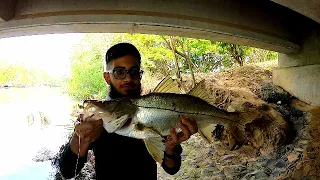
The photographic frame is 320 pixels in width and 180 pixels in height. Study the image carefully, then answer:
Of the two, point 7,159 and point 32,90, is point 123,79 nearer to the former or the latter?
point 7,159

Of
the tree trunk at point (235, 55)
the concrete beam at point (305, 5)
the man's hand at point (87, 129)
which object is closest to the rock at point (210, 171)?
the concrete beam at point (305, 5)

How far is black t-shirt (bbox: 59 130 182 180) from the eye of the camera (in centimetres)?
233

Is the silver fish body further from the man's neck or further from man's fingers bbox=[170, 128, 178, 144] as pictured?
the man's neck

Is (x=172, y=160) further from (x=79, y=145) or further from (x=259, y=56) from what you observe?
(x=259, y=56)

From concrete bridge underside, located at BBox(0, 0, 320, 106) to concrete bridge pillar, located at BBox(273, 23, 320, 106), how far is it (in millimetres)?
27

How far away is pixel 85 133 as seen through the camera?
2115 millimetres

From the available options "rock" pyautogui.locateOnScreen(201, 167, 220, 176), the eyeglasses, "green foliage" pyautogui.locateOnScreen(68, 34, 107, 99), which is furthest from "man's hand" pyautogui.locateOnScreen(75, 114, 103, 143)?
"green foliage" pyautogui.locateOnScreen(68, 34, 107, 99)

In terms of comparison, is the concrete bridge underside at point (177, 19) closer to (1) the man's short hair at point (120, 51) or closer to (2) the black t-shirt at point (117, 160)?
(1) the man's short hair at point (120, 51)

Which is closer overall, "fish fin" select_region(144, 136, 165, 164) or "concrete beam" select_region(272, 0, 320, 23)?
"fish fin" select_region(144, 136, 165, 164)

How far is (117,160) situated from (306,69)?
7928 millimetres

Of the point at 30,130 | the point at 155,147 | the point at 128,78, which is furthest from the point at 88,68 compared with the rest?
the point at 155,147

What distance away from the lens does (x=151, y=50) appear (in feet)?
47.8

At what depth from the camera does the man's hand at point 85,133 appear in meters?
2.05

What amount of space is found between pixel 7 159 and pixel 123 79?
1141cm
